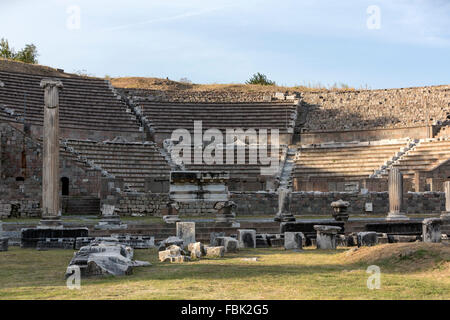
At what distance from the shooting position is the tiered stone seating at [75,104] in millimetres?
32281

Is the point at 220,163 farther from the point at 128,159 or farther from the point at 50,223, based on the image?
the point at 50,223

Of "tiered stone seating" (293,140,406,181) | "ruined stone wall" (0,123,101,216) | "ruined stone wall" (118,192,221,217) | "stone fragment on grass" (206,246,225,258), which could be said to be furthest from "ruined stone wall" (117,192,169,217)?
"stone fragment on grass" (206,246,225,258)

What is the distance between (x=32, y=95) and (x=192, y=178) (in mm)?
19117

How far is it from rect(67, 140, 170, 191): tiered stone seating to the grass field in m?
17.3

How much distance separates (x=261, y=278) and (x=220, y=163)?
2415 centimetres

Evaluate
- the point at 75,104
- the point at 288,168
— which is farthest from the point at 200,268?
the point at 75,104

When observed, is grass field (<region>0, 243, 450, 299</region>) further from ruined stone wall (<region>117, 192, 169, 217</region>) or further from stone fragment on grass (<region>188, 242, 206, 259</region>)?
ruined stone wall (<region>117, 192, 169, 217</region>)

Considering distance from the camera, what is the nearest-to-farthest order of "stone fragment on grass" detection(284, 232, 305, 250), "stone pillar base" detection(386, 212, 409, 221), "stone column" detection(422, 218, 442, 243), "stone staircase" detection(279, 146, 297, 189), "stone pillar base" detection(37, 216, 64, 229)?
"stone fragment on grass" detection(284, 232, 305, 250) → "stone column" detection(422, 218, 442, 243) → "stone pillar base" detection(37, 216, 64, 229) → "stone pillar base" detection(386, 212, 409, 221) → "stone staircase" detection(279, 146, 297, 189)

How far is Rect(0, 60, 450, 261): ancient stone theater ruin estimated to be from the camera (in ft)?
52.5

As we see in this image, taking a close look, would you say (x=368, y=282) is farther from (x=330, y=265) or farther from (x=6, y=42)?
(x=6, y=42)

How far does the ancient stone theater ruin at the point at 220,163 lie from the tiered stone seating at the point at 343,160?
101 mm

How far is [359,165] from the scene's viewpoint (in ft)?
102
